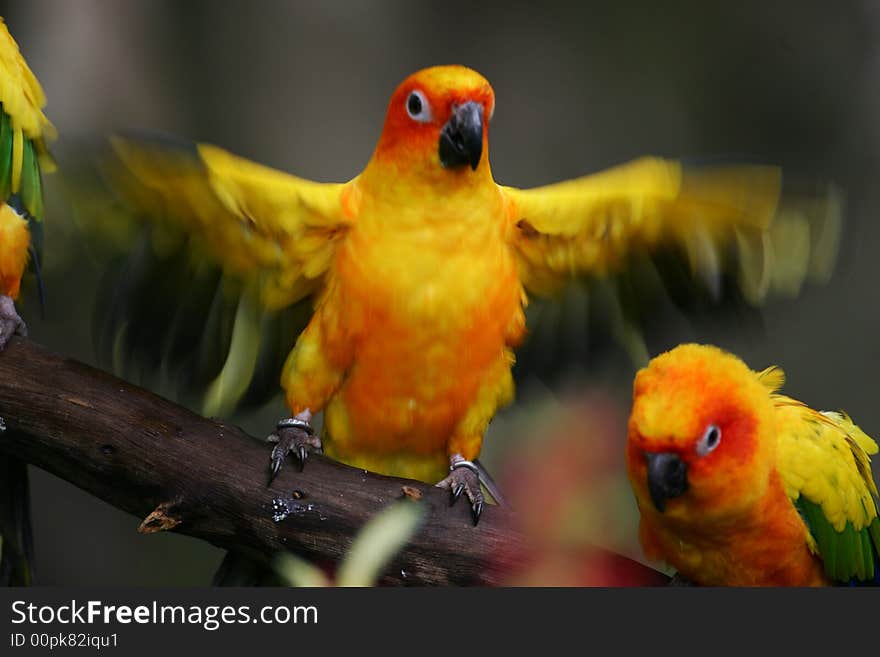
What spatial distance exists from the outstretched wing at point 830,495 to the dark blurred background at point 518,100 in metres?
0.11

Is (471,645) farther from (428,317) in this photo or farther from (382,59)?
(382,59)

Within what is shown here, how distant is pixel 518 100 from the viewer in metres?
1.27

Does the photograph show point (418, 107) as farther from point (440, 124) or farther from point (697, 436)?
point (697, 436)

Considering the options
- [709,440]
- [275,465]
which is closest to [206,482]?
[275,465]

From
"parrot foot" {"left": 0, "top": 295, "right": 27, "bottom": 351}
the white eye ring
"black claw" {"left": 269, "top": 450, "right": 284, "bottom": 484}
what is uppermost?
the white eye ring

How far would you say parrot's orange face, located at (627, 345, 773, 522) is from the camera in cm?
97

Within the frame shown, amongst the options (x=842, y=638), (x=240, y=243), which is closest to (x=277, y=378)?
(x=240, y=243)

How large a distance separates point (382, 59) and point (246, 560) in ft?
2.28

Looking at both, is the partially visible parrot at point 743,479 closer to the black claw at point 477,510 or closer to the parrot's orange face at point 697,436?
the parrot's orange face at point 697,436

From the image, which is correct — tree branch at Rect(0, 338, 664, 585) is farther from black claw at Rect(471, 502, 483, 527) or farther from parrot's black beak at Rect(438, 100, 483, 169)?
parrot's black beak at Rect(438, 100, 483, 169)

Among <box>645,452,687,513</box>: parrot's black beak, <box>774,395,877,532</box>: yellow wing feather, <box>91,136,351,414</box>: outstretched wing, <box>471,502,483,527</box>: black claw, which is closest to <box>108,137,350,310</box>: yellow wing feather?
<box>91,136,351,414</box>: outstretched wing

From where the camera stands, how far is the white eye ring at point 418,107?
1.00 meters

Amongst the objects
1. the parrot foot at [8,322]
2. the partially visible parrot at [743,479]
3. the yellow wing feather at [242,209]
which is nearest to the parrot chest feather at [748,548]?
the partially visible parrot at [743,479]

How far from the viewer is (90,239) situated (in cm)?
109
